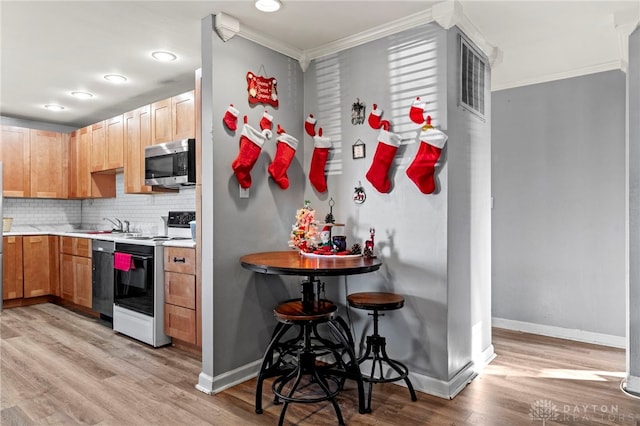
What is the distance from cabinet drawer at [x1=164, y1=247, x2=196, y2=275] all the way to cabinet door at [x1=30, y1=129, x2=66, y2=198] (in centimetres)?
304

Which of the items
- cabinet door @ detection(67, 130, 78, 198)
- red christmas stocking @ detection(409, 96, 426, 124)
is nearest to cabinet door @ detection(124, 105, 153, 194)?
cabinet door @ detection(67, 130, 78, 198)

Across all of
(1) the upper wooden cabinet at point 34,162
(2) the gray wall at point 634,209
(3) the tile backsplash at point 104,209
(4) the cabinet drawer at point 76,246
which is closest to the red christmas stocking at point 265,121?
(3) the tile backsplash at point 104,209

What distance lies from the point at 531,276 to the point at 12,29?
182 inches

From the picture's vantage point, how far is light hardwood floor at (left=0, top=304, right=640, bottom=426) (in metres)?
2.29

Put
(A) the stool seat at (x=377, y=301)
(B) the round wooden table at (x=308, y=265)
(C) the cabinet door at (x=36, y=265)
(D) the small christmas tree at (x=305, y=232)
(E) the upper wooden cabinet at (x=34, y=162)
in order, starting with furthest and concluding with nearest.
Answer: (E) the upper wooden cabinet at (x=34, y=162)
(C) the cabinet door at (x=36, y=265)
(D) the small christmas tree at (x=305, y=232)
(A) the stool seat at (x=377, y=301)
(B) the round wooden table at (x=308, y=265)

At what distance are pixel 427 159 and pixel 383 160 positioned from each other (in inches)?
12.2

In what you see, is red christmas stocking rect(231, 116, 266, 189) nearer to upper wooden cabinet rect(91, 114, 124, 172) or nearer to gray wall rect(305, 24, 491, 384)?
gray wall rect(305, 24, 491, 384)

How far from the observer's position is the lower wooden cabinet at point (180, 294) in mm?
3244

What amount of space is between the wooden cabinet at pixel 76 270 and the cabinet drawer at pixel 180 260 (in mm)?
1557

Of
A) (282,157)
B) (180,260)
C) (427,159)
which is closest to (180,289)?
(180,260)

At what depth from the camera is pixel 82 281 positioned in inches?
179

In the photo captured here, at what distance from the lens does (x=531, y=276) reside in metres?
3.94

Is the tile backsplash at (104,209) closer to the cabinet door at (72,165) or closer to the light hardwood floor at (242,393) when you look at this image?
the cabinet door at (72,165)

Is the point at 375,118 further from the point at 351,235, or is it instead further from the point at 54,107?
the point at 54,107
